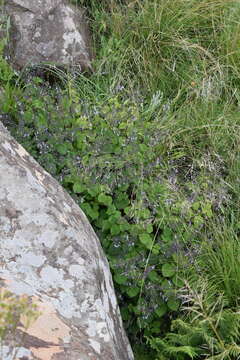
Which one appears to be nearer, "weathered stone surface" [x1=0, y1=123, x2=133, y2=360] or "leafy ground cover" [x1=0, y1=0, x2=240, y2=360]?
"weathered stone surface" [x1=0, y1=123, x2=133, y2=360]

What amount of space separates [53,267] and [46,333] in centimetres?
38

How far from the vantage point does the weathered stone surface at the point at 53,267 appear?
2109 millimetres

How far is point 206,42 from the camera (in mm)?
4781

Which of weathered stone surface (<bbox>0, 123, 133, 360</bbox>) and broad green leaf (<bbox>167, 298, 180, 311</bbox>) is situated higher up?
weathered stone surface (<bbox>0, 123, 133, 360</bbox>)

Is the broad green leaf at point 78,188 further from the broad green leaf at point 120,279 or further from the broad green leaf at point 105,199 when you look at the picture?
the broad green leaf at point 120,279

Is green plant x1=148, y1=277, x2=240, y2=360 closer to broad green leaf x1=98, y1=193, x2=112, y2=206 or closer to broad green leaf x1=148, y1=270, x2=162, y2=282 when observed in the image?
broad green leaf x1=148, y1=270, x2=162, y2=282

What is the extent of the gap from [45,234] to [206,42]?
2877mm

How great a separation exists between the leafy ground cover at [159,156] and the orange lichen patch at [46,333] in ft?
2.52

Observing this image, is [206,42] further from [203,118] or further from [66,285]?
[66,285]

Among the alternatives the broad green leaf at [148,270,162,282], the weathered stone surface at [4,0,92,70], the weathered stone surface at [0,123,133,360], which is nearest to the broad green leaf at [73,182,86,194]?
the weathered stone surface at [0,123,133,360]

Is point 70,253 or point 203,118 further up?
point 70,253

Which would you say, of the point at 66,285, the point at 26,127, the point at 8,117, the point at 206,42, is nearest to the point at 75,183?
the point at 26,127

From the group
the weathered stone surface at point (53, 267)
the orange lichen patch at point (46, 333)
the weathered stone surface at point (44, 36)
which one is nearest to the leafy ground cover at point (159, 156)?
the weathered stone surface at point (44, 36)

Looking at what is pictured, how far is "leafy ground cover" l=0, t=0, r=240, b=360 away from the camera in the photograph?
3107 mm
